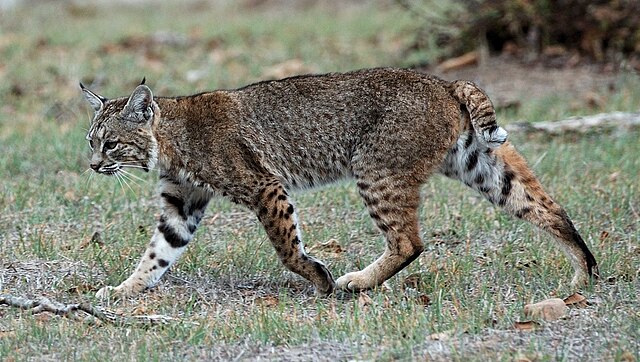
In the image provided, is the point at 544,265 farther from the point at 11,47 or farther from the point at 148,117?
the point at 11,47

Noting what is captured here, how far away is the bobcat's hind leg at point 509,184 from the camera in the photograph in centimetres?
634

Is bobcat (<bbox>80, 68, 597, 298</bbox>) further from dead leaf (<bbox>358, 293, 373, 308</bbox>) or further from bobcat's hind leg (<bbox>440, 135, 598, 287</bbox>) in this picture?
dead leaf (<bbox>358, 293, 373, 308</bbox>)

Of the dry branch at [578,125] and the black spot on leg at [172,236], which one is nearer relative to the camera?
the black spot on leg at [172,236]

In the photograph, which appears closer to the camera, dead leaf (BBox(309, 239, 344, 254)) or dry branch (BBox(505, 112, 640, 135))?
dead leaf (BBox(309, 239, 344, 254))

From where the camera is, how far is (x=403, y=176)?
6.15 metres

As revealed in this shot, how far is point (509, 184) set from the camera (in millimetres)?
6453

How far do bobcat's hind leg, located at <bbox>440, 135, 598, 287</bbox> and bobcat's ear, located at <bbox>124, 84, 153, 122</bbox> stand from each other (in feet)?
5.51

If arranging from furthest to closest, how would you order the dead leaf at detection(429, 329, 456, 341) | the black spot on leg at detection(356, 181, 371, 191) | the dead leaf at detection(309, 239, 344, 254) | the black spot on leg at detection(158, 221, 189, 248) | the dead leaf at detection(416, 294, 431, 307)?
the dead leaf at detection(309, 239, 344, 254) < the black spot on leg at detection(158, 221, 189, 248) < the black spot on leg at detection(356, 181, 371, 191) < the dead leaf at detection(416, 294, 431, 307) < the dead leaf at detection(429, 329, 456, 341)

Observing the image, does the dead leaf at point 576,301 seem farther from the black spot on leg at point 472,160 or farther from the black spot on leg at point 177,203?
the black spot on leg at point 177,203

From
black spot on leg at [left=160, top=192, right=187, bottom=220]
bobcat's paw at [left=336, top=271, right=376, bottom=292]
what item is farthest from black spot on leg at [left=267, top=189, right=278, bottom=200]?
black spot on leg at [left=160, top=192, right=187, bottom=220]

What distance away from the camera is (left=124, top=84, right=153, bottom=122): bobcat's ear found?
21.1 feet

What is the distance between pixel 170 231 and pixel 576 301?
2.33 metres

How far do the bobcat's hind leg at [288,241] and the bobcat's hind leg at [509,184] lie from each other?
90 centimetres

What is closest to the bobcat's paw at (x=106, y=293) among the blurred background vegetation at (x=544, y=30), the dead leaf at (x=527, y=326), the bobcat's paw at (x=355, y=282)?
the bobcat's paw at (x=355, y=282)
